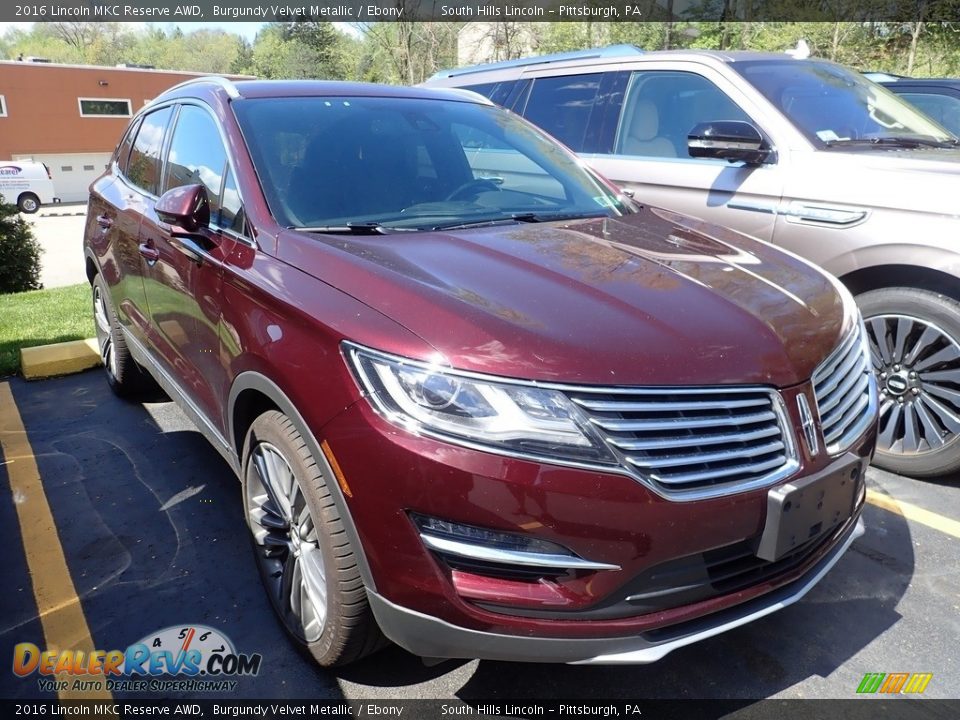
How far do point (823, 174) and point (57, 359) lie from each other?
5294mm

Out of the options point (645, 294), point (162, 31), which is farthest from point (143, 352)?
point (162, 31)

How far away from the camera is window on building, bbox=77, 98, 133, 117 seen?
3809 cm

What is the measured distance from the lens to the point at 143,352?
3.91m

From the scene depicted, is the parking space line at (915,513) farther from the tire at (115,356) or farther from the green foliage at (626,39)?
the green foliage at (626,39)

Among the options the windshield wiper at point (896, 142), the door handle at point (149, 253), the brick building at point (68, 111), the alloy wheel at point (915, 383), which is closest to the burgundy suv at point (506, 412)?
the door handle at point (149, 253)

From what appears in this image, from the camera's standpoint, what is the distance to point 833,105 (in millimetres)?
4258

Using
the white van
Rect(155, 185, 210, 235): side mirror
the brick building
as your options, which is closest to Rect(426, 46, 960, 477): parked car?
Rect(155, 185, 210, 235): side mirror

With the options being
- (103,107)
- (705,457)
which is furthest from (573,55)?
(103,107)

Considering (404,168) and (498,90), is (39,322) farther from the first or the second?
(404,168)

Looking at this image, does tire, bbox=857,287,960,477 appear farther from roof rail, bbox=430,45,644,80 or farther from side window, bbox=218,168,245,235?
side window, bbox=218,168,245,235

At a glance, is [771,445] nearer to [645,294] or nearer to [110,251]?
[645,294]

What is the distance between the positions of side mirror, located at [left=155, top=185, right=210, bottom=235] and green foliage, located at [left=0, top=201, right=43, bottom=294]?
9.67 m

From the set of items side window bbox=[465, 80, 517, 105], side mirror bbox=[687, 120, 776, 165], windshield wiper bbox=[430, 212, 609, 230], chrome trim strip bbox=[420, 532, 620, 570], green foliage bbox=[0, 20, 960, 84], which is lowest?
chrome trim strip bbox=[420, 532, 620, 570]

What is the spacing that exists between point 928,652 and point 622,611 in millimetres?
1377
